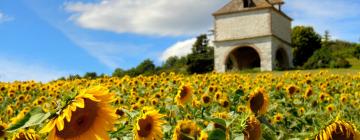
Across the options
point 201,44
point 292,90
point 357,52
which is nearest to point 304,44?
point 357,52

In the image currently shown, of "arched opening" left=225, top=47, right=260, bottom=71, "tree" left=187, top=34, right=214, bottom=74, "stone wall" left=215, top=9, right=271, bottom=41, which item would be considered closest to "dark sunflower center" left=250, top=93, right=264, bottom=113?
"stone wall" left=215, top=9, right=271, bottom=41

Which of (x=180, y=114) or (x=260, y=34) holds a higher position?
(x=260, y=34)

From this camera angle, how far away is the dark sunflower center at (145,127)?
2.73m

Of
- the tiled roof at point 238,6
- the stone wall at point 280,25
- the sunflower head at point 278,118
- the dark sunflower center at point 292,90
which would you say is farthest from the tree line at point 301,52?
the sunflower head at point 278,118

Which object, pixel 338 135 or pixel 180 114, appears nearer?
pixel 338 135

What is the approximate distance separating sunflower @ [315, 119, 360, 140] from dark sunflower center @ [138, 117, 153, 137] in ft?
→ 2.43

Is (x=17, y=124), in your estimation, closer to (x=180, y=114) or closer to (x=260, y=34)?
(x=180, y=114)

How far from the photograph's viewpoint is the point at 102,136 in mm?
2174

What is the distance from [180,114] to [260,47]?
46.8 metres

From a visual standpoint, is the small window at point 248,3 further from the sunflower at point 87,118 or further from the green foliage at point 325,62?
the sunflower at point 87,118

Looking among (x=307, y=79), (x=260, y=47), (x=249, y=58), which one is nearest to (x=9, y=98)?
(x=307, y=79)

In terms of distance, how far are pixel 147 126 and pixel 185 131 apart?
20 cm

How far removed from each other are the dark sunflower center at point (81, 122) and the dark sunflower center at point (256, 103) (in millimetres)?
1806

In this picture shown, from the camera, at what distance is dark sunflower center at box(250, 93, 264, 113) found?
3.82 meters
